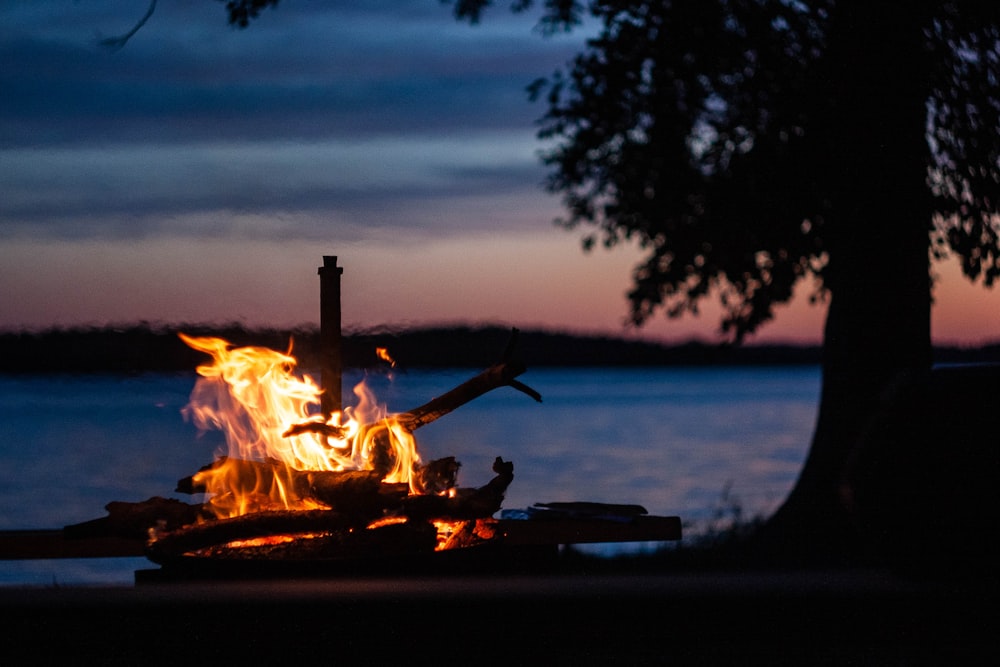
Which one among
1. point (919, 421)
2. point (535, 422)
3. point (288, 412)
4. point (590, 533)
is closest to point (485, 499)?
point (590, 533)

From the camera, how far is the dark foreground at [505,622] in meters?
3.75

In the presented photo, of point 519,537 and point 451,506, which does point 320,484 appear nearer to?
point 451,506

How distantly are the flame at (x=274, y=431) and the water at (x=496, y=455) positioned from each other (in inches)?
6.9

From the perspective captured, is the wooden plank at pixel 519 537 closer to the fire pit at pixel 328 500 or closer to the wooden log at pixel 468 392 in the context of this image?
the fire pit at pixel 328 500

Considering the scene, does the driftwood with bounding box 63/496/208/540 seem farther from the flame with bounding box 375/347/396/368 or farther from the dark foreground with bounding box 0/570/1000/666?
the flame with bounding box 375/347/396/368

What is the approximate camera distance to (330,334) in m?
5.11

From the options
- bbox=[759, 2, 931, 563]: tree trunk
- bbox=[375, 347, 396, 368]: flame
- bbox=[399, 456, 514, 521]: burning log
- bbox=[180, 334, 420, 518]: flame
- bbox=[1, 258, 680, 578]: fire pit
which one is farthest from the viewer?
bbox=[759, 2, 931, 563]: tree trunk

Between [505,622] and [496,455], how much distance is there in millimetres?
7357

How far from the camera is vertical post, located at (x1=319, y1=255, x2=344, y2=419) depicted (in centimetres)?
507

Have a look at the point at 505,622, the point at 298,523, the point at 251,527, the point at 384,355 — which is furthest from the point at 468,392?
the point at 505,622

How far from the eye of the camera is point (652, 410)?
50.6 meters

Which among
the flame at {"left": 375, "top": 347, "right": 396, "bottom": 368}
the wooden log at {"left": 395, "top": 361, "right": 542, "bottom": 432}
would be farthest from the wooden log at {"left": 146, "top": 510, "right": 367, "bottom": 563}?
the flame at {"left": 375, "top": 347, "right": 396, "bottom": 368}

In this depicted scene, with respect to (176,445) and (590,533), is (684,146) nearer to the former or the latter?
(590,533)

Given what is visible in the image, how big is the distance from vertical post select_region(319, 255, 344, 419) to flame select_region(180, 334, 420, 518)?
0.20 ft
